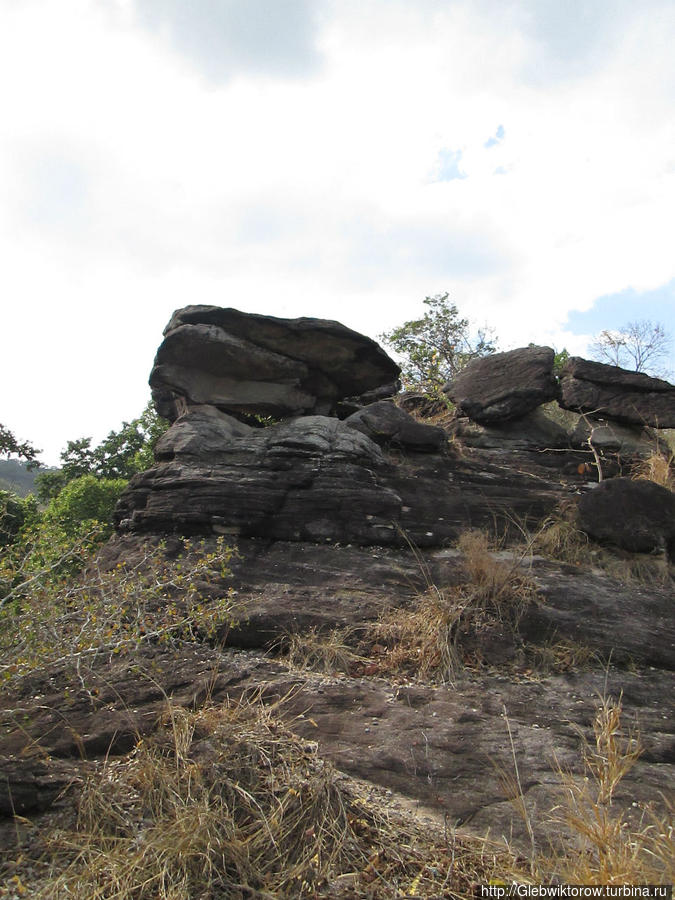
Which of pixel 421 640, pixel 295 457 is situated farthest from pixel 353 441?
pixel 421 640

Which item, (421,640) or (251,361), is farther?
(251,361)

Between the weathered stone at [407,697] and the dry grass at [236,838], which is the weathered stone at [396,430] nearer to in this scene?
the weathered stone at [407,697]

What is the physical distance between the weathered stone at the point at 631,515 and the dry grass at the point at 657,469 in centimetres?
88

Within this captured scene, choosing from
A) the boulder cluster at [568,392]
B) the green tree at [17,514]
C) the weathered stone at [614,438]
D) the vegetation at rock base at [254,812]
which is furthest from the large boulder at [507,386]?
the green tree at [17,514]

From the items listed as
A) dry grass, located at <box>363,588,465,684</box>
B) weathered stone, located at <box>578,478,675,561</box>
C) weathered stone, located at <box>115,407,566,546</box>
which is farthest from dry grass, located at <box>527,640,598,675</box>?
weathered stone, located at <box>578,478,675,561</box>

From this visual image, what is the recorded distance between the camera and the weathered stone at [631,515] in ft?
21.0

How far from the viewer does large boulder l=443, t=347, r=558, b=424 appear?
27.8 ft

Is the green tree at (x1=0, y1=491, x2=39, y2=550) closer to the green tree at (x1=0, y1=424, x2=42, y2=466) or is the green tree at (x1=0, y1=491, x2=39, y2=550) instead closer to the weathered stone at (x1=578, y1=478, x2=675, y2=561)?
the green tree at (x1=0, y1=424, x2=42, y2=466)

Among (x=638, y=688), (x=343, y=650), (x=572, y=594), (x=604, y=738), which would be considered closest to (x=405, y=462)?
(x=572, y=594)

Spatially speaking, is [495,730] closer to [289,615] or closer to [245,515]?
[289,615]

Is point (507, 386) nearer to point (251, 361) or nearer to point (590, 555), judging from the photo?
point (590, 555)

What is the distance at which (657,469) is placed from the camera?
25.0 feet

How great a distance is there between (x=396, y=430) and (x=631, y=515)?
2.99 meters

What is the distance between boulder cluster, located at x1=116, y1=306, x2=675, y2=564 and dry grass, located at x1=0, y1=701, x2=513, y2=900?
307 cm
